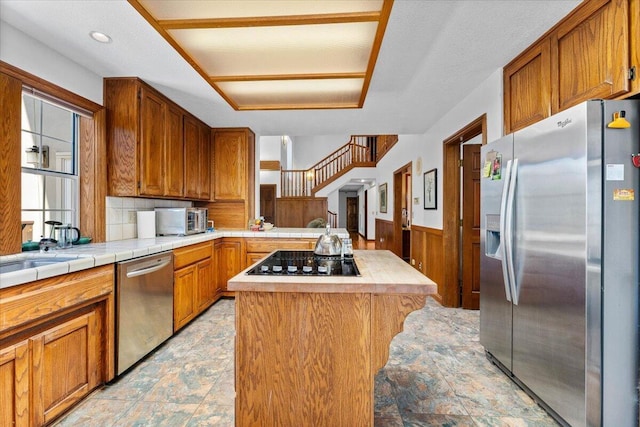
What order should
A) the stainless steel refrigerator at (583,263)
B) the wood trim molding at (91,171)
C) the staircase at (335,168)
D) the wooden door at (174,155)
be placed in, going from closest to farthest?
the stainless steel refrigerator at (583,263)
the wood trim molding at (91,171)
the wooden door at (174,155)
the staircase at (335,168)

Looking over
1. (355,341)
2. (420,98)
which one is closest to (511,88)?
(420,98)

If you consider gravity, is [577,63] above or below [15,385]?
above

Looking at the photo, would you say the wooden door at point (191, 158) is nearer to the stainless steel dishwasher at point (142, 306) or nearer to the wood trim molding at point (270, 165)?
the stainless steel dishwasher at point (142, 306)

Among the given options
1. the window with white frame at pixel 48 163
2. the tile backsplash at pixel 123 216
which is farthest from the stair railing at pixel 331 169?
the window with white frame at pixel 48 163

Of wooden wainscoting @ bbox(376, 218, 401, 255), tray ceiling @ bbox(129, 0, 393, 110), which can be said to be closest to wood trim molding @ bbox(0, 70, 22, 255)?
tray ceiling @ bbox(129, 0, 393, 110)

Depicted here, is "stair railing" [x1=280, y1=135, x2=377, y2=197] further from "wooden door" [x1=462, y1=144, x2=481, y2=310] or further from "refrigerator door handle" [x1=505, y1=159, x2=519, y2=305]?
"refrigerator door handle" [x1=505, y1=159, x2=519, y2=305]

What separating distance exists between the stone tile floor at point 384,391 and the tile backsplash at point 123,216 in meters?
1.14

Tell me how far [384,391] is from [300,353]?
0.97 metres

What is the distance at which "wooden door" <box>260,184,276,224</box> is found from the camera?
1051 cm

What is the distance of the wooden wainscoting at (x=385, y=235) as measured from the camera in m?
7.13

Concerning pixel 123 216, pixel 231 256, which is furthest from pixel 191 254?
pixel 231 256

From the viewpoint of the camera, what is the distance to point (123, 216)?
3.03m

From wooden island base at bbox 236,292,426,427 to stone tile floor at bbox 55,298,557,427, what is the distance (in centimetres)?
48

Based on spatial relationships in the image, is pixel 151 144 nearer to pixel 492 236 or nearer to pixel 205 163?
pixel 205 163
